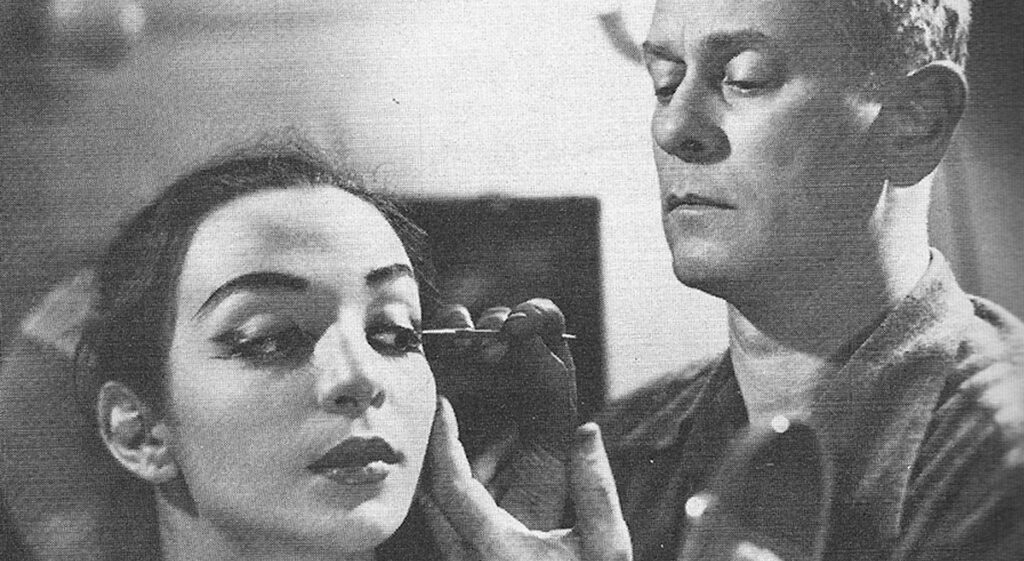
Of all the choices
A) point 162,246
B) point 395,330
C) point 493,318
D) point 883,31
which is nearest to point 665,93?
point 883,31

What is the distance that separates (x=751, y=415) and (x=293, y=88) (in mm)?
855

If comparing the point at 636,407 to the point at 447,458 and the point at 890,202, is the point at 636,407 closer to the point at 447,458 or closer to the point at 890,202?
the point at 447,458

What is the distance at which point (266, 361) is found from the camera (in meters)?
1.51

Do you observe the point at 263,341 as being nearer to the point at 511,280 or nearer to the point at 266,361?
the point at 266,361

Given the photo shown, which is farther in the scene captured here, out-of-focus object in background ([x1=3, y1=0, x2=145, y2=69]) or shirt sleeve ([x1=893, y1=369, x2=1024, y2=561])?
out-of-focus object in background ([x1=3, y1=0, x2=145, y2=69])

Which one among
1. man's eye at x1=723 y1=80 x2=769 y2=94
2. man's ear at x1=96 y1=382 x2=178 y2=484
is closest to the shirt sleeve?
man's eye at x1=723 y1=80 x2=769 y2=94

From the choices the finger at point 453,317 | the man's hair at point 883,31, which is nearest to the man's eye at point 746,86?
the man's hair at point 883,31

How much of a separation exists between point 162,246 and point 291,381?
0.29 metres

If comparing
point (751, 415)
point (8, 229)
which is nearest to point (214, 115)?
point (8, 229)

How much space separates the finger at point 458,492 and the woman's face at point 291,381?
0.13 ft

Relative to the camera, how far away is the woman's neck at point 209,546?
1534 millimetres

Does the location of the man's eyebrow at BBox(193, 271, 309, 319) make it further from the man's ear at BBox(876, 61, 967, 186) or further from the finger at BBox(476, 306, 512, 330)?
the man's ear at BBox(876, 61, 967, 186)

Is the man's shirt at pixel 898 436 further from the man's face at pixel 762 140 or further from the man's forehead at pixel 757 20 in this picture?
the man's forehead at pixel 757 20

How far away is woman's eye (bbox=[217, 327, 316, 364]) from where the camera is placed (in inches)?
59.5
